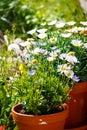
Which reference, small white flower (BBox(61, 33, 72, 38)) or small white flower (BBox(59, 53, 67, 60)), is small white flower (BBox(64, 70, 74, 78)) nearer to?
small white flower (BBox(59, 53, 67, 60))

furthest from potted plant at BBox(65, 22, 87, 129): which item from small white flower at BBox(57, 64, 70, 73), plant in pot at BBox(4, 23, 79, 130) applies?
small white flower at BBox(57, 64, 70, 73)

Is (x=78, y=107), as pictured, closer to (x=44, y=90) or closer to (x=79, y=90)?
(x=79, y=90)

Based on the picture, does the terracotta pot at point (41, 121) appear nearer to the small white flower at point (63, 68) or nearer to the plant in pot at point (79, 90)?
the small white flower at point (63, 68)

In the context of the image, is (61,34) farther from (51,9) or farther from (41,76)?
(51,9)

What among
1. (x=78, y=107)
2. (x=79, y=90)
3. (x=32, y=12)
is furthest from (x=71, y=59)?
(x=32, y=12)

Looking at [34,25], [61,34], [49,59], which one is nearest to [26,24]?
[34,25]

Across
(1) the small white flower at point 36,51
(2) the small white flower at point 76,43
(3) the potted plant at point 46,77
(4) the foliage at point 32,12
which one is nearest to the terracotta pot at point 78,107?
(3) the potted plant at point 46,77

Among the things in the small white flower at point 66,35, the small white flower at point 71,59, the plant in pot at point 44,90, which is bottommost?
the plant in pot at point 44,90
